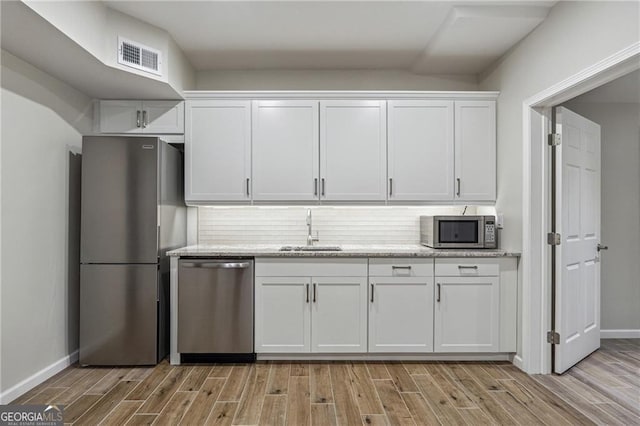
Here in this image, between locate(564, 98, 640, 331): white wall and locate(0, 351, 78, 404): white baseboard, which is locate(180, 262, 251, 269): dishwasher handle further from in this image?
locate(564, 98, 640, 331): white wall

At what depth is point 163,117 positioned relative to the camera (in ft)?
11.1

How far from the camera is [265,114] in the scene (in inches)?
133

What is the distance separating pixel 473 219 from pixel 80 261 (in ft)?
10.7

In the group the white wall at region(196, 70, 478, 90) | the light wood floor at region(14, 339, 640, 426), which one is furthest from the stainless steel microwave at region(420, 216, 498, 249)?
the white wall at region(196, 70, 478, 90)

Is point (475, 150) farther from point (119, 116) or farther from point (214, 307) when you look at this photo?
point (119, 116)

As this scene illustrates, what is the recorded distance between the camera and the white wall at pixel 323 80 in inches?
149

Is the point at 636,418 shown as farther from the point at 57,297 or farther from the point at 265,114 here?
the point at 57,297

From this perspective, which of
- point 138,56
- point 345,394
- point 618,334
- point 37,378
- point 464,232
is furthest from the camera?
point 618,334

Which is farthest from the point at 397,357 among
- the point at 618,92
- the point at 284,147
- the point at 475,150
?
the point at 618,92

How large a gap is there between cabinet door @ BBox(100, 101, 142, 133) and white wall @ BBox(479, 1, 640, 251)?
3.22m

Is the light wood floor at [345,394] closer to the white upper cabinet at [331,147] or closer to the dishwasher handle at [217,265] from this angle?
the dishwasher handle at [217,265]

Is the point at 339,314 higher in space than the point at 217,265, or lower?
lower

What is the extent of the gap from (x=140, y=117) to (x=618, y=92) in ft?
14.8

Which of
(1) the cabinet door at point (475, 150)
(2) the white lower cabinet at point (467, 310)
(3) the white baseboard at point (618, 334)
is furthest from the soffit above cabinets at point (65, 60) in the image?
(3) the white baseboard at point (618, 334)
